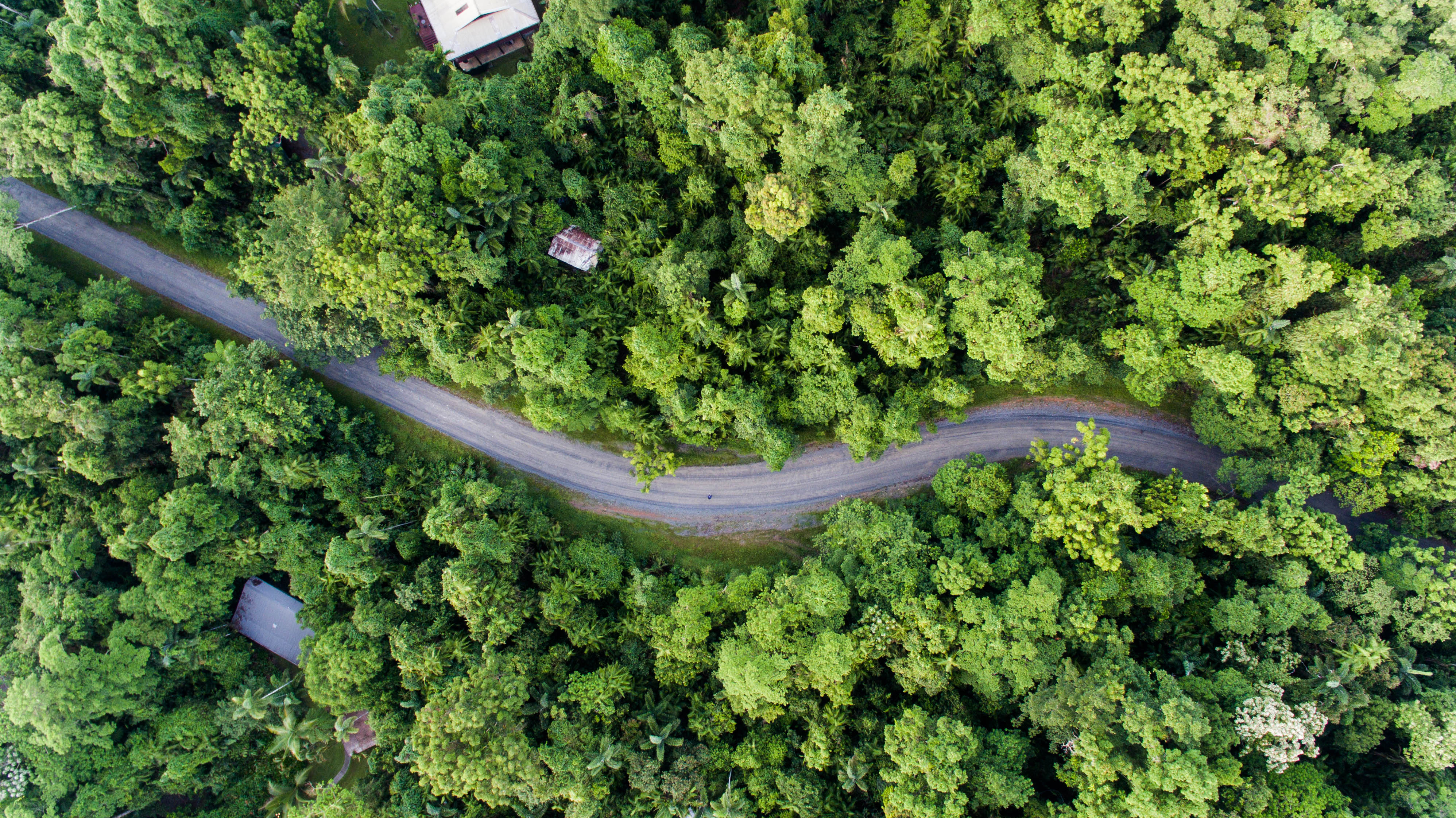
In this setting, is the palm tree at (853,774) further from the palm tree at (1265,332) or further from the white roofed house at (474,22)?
the white roofed house at (474,22)

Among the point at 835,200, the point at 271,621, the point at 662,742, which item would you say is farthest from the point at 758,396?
the point at 271,621

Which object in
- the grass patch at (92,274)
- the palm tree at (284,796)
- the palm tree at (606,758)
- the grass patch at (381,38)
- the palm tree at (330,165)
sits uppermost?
the grass patch at (381,38)

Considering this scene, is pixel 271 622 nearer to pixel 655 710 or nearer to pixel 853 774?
pixel 655 710

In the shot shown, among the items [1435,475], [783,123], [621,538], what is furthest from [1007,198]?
[621,538]

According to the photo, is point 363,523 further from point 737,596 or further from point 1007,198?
point 1007,198

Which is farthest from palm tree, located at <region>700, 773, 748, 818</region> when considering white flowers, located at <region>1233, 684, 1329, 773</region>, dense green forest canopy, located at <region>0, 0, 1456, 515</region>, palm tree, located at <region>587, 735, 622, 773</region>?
white flowers, located at <region>1233, 684, 1329, 773</region>

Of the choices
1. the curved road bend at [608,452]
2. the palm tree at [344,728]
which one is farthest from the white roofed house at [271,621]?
the curved road bend at [608,452]
